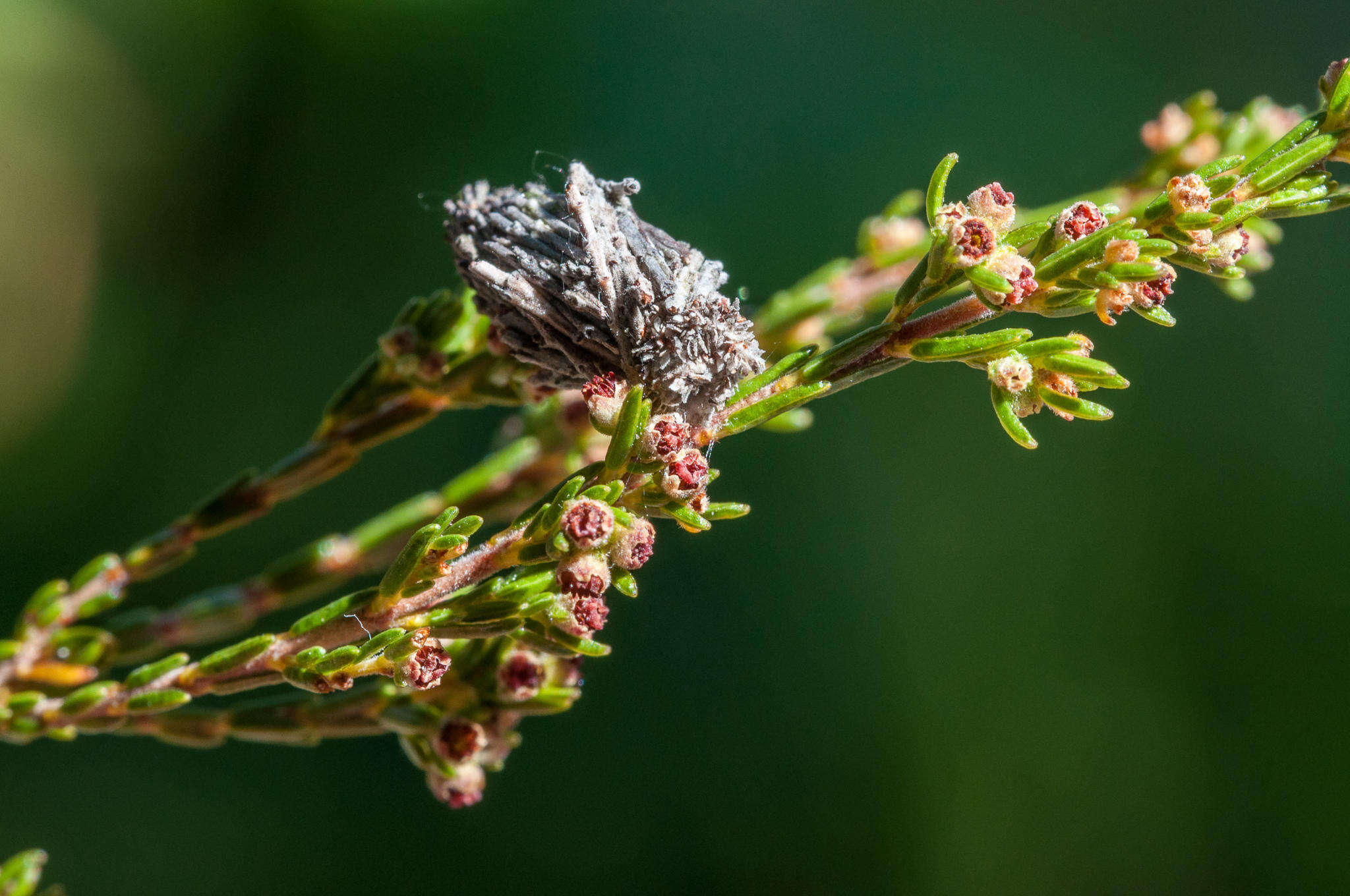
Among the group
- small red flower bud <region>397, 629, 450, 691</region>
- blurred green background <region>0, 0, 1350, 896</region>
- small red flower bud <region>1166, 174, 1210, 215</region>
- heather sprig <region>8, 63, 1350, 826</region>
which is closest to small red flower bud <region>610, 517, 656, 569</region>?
heather sprig <region>8, 63, 1350, 826</region>

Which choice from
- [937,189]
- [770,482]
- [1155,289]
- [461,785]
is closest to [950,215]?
[937,189]

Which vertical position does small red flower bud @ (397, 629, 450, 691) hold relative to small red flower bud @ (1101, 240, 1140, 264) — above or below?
below

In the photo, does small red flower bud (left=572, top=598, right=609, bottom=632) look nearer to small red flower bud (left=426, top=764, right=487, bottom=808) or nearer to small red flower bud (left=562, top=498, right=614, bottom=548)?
small red flower bud (left=562, top=498, right=614, bottom=548)

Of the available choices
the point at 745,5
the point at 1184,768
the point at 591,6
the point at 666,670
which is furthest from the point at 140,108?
the point at 1184,768

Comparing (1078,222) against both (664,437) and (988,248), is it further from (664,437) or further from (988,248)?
(664,437)

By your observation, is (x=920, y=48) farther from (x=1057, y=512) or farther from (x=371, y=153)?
(x=371, y=153)

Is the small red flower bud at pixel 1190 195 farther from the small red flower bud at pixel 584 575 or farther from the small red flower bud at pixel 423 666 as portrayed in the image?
the small red flower bud at pixel 423 666

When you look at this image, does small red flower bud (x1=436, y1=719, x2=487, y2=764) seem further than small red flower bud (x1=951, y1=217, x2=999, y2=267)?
Yes
